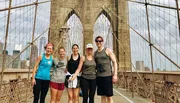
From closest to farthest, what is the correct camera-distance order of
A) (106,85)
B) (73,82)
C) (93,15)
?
(106,85), (73,82), (93,15)

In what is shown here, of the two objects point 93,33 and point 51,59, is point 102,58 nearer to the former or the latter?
point 51,59

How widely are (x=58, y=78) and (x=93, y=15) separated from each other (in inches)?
665

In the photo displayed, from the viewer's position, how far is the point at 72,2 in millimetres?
20359

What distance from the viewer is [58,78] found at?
11.4 feet

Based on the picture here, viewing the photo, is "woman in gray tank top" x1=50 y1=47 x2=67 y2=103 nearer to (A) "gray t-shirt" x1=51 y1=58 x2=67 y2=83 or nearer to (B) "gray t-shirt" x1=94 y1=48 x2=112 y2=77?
(A) "gray t-shirt" x1=51 y1=58 x2=67 y2=83

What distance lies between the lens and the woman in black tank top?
3441 millimetres

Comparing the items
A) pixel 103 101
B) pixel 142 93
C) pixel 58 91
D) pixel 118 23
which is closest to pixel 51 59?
pixel 58 91

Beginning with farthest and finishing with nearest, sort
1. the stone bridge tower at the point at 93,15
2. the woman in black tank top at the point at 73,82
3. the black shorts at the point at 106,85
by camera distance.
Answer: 1. the stone bridge tower at the point at 93,15
2. the woman in black tank top at the point at 73,82
3. the black shorts at the point at 106,85

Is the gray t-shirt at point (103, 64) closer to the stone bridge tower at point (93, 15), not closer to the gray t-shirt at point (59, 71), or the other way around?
the gray t-shirt at point (59, 71)

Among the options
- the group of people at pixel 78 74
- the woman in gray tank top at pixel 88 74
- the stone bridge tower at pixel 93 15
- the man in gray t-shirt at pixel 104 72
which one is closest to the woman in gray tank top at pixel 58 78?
the group of people at pixel 78 74

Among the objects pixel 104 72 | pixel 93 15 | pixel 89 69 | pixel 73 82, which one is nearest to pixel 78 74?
pixel 73 82

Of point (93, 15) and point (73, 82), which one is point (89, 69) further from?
point (93, 15)

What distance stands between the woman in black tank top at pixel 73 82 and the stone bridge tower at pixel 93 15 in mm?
14138

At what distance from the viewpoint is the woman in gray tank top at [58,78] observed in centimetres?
345
